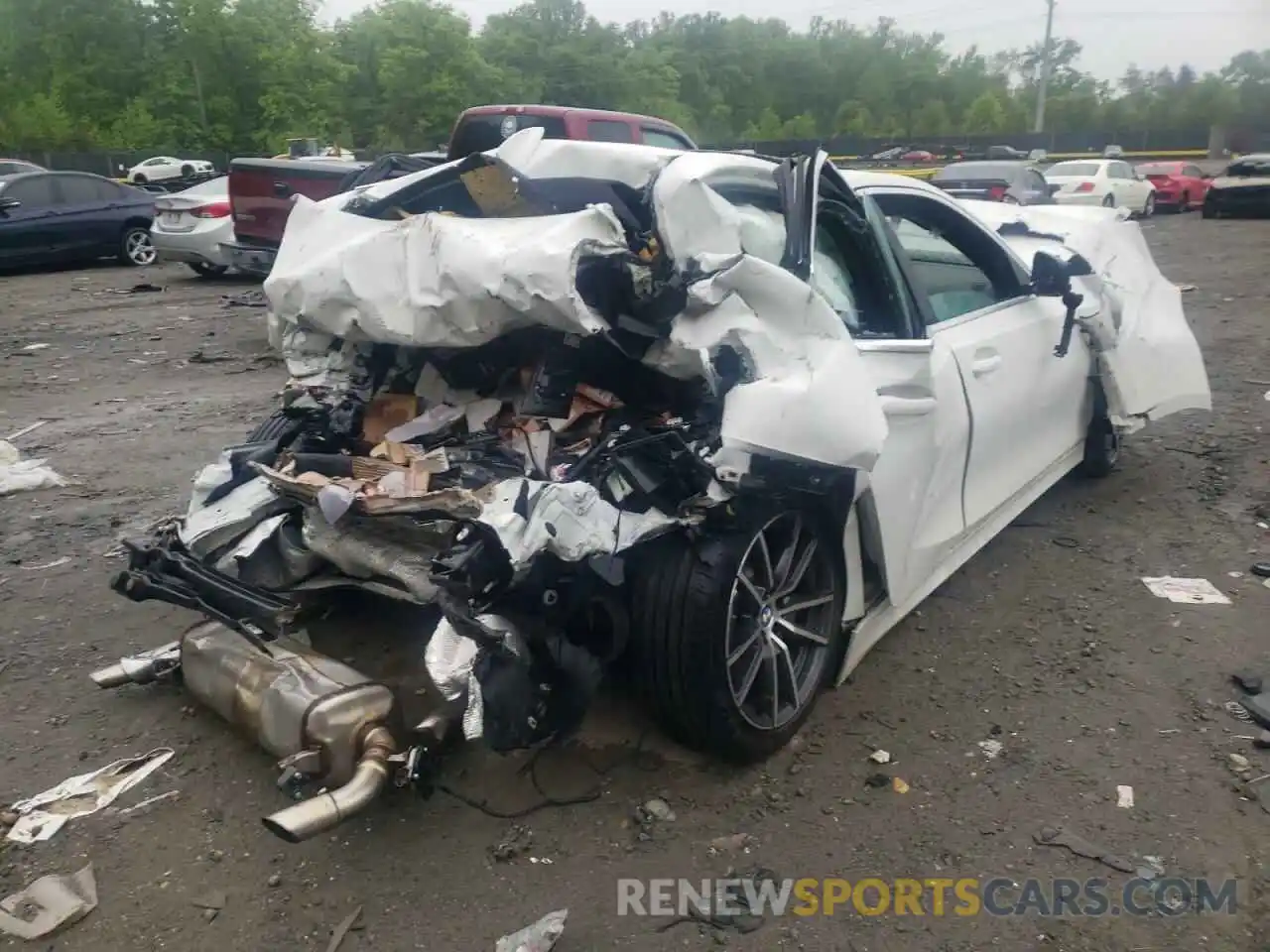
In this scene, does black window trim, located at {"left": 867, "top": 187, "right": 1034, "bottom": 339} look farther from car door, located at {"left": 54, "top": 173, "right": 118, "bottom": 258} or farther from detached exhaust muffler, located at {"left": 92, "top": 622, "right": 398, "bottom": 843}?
car door, located at {"left": 54, "top": 173, "right": 118, "bottom": 258}

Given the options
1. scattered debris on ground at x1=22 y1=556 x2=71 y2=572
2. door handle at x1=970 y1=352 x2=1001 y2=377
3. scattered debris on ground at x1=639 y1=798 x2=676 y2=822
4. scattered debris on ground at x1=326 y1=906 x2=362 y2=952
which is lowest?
scattered debris on ground at x1=639 y1=798 x2=676 y2=822

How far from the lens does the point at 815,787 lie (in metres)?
2.91

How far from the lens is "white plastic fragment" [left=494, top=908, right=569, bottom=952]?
2295mm

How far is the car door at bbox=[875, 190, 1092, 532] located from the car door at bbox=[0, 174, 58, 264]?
46.7 ft

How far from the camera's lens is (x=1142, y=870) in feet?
8.36

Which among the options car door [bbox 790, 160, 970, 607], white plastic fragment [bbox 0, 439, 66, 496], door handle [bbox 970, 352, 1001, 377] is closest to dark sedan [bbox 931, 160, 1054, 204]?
door handle [bbox 970, 352, 1001, 377]

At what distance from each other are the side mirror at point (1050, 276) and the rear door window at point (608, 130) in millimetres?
6021

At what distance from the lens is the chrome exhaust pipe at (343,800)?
2234 mm

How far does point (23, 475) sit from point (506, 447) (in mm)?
4012

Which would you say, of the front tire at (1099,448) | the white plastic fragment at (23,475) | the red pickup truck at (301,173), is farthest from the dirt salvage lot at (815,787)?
the red pickup truck at (301,173)

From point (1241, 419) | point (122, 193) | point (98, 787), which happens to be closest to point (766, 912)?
point (98, 787)

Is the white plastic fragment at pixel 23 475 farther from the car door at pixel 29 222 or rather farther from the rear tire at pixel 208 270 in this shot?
the car door at pixel 29 222

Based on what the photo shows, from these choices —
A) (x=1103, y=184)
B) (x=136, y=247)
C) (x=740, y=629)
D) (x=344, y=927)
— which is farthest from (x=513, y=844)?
(x=1103, y=184)

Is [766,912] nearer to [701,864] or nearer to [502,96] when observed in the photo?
[701,864]
